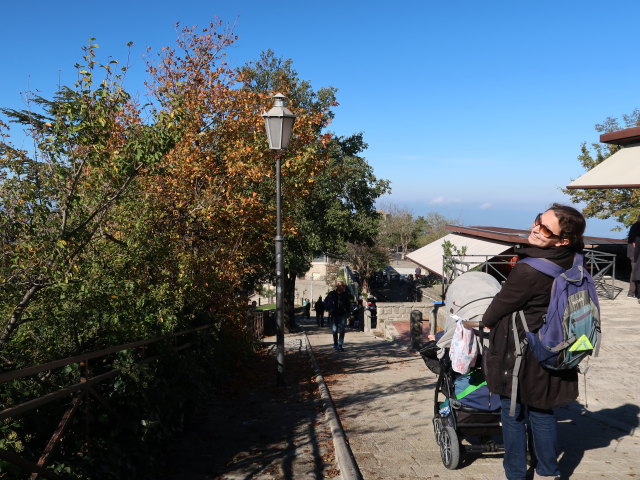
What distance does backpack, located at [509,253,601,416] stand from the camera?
10.9 feet

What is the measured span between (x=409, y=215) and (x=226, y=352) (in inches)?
2979

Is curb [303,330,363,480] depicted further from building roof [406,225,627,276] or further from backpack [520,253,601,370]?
building roof [406,225,627,276]

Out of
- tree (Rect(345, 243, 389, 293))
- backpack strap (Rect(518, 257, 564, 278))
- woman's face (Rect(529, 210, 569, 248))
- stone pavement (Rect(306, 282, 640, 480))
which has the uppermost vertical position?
woman's face (Rect(529, 210, 569, 248))

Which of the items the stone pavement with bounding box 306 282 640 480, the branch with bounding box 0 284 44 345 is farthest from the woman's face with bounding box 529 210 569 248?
the branch with bounding box 0 284 44 345

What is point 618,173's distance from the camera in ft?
39.1

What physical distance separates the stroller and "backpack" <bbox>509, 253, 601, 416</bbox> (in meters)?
0.76

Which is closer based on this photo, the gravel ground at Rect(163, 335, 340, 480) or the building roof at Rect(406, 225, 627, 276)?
the gravel ground at Rect(163, 335, 340, 480)

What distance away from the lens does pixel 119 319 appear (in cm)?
541

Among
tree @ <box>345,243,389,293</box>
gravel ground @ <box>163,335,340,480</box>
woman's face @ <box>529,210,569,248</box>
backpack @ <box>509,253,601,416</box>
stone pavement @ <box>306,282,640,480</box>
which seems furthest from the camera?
tree @ <box>345,243,389,293</box>

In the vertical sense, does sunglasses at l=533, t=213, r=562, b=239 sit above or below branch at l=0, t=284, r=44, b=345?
above

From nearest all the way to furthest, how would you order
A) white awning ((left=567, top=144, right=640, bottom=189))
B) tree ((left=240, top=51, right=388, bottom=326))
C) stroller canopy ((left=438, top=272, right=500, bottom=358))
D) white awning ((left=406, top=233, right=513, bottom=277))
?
stroller canopy ((left=438, top=272, right=500, bottom=358))
white awning ((left=567, top=144, right=640, bottom=189))
white awning ((left=406, top=233, right=513, bottom=277))
tree ((left=240, top=51, right=388, bottom=326))

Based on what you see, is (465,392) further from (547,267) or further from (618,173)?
(618,173)

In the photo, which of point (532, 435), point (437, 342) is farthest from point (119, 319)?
point (532, 435)

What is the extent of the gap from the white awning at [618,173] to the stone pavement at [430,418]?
2875 mm
